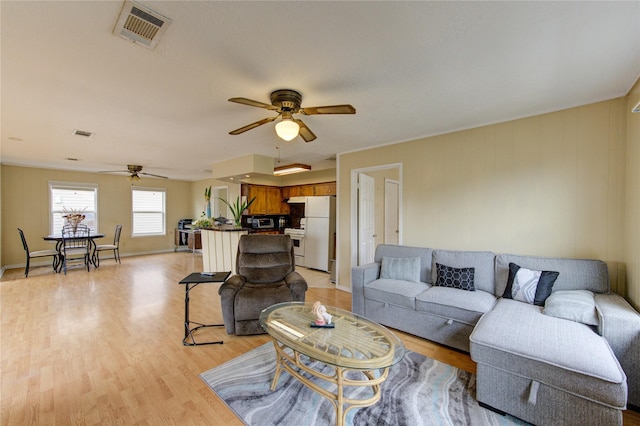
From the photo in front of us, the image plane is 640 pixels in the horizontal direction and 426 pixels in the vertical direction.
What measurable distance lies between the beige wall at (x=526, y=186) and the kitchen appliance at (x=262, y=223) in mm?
4147

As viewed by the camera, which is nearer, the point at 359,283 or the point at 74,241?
the point at 359,283

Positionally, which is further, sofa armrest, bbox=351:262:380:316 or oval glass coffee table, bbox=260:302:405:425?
sofa armrest, bbox=351:262:380:316

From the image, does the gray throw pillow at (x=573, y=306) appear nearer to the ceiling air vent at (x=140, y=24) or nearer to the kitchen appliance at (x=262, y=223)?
the ceiling air vent at (x=140, y=24)

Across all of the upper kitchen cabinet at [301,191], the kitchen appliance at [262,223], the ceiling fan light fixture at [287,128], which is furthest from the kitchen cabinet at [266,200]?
the ceiling fan light fixture at [287,128]

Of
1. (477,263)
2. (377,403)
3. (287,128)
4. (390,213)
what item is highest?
(287,128)

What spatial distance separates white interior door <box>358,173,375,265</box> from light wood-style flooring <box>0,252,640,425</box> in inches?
35.1

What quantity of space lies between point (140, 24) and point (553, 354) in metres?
3.26

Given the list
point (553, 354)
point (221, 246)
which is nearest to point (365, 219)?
point (221, 246)

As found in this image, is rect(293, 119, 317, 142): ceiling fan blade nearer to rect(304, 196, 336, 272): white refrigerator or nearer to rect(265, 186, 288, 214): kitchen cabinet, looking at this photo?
rect(304, 196, 336, 272): white refrigerator

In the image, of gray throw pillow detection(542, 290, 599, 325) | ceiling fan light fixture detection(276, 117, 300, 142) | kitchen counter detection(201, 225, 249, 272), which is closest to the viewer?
gray throw pillow detection(542, 290, 599, 325)

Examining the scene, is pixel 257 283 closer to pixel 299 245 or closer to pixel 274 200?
pixel 299 245

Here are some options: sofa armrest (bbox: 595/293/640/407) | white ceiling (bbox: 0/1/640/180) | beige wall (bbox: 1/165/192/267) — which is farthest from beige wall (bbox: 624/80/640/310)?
Result: beige wall (bbox: 1/165/192/267)

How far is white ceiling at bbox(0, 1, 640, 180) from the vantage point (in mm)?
1438

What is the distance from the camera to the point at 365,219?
185 inches
